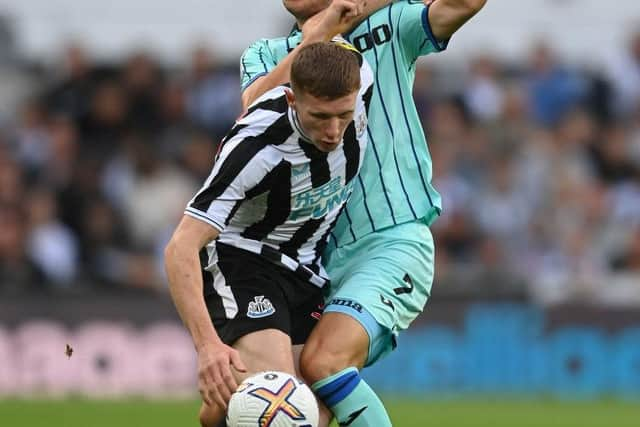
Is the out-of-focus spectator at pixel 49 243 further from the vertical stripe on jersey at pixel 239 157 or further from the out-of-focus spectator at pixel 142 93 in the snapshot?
the vertical stripe on jersey at pixel 239 157

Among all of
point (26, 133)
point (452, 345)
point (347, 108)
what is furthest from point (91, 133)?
point (347, 108)

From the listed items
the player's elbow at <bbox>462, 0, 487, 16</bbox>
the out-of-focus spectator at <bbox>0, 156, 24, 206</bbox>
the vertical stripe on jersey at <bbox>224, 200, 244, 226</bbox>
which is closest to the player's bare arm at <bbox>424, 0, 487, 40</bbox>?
the player's elbow at <bbox>462, 0, 487, 16</bbox>

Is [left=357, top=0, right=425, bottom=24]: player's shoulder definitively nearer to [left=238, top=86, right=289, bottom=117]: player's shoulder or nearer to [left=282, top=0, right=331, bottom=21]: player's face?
[left=282, top=0, right=331, bottom=21]: player's face

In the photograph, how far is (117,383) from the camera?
14648mm

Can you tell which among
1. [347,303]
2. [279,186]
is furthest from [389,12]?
[347,303]

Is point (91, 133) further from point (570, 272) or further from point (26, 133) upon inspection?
point (570, 272)

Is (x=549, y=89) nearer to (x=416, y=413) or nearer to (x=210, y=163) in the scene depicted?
(x=210, y=163)

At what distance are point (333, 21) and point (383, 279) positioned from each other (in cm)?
126

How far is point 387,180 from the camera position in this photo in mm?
7418

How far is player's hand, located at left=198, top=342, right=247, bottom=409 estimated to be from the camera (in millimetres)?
6406

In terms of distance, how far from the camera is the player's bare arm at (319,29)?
6.96 metres

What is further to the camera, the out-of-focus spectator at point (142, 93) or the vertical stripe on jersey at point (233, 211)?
the out-of-focus spectator at point (142, 93)

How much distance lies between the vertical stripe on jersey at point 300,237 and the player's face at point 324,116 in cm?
50

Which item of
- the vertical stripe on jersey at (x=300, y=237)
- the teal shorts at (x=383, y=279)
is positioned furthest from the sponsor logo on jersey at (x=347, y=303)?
the vertical stripe on jersey at (x=300, y=237)
